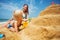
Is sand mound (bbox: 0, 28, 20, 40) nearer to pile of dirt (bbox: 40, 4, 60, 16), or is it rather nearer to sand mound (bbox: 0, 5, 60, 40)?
sand mound (bbox: 0, 5, 60, 40)

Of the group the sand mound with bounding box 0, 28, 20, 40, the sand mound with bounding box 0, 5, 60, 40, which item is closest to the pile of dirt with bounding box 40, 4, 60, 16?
the sand mound with bounding box 0, 5, 60, 40

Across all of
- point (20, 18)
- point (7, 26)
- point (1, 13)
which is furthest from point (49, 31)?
point (1, 13)

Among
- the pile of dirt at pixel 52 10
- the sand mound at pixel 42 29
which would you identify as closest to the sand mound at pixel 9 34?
the sand mound at pixel 42 29

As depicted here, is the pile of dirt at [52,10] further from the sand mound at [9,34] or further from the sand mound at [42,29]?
the sand mound at [9,34]

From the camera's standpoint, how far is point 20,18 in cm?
221

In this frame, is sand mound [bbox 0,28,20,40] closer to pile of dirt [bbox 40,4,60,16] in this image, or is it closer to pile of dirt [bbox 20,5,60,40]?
pile of dirt [bbox 20,5,60,40]

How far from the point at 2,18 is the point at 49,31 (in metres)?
0.77

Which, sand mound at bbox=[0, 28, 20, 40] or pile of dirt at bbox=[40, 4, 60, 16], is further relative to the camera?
pile of dirt at bbox=[40, 4, 60, 16]

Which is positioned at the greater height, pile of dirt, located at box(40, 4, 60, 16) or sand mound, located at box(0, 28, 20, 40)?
pile of dirt, located at box(40, 4, 60, 16)

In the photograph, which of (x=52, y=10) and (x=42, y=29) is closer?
(x=42, y=29)

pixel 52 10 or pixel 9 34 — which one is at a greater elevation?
pixel 52 10

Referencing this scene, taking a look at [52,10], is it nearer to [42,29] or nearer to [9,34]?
[42,29]

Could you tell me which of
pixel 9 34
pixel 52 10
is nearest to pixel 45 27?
pixel 52 10

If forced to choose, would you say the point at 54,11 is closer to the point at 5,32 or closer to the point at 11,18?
the point at 11,18
